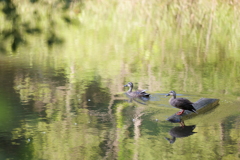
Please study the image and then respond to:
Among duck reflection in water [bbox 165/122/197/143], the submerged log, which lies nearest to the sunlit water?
duck reflection in water [bbox 165/122/197/143]

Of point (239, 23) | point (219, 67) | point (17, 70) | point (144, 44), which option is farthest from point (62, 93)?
point (239, 23)

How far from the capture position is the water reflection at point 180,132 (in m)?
6.59

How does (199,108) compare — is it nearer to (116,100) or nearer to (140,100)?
(140,100)

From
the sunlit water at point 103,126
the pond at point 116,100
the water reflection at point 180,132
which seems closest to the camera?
the sunlit water at point 103,126

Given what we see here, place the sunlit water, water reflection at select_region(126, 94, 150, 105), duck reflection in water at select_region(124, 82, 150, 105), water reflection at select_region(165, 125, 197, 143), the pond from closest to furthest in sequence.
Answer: the sunlit water < the pond < water reflection at select_region(165, 125, 197, 143) < water reflection at select_region(126, 94, 150, 105) < duck reflection in water at select_region(124, 82, 150, 105)

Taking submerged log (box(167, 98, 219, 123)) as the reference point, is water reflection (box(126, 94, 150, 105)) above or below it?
below

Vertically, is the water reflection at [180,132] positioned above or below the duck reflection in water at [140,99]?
above

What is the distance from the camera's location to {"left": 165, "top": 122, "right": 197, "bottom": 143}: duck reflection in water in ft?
21.6

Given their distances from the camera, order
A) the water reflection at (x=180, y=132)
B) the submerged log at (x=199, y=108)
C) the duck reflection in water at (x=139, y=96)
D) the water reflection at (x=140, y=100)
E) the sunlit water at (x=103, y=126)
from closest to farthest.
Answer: the sunlit water at (x=103, y=126) → the water reflection at (x=180, y=132) → the submerged log at (x=199, y=108) → the water reflection at (x=140, y=100) → the duck reflection in water at (x=139, y=96)

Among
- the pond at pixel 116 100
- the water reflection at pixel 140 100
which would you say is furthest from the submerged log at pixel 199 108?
the water reflection at pixel 140 100

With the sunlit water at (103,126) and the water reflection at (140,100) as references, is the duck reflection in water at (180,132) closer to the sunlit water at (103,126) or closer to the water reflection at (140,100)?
the sunlit water at (103,126)

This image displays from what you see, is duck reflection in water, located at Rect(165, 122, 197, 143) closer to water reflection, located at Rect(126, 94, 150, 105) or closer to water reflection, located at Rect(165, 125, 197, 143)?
water reflection, located at Rect(165, 125, 197, 143)

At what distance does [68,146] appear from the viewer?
6.18 meters

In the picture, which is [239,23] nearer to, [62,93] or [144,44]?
[144,44]
